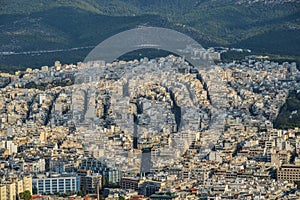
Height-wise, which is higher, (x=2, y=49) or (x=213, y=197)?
(x=2, y=49)

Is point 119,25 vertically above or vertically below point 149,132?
above

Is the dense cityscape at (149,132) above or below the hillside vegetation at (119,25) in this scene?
below

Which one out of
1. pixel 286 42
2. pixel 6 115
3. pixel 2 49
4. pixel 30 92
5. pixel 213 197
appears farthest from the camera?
pixel 2 49

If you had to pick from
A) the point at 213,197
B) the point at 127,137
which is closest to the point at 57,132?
the point at 127,137

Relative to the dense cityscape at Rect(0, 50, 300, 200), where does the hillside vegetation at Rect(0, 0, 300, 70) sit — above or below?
above

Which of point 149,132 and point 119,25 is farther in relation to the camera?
point 119,25

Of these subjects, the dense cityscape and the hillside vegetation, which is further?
the hillside vegetation

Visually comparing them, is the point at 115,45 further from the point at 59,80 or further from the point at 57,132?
the point at 57,132

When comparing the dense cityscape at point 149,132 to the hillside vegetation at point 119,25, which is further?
the hillside vegetation at point 119,25
